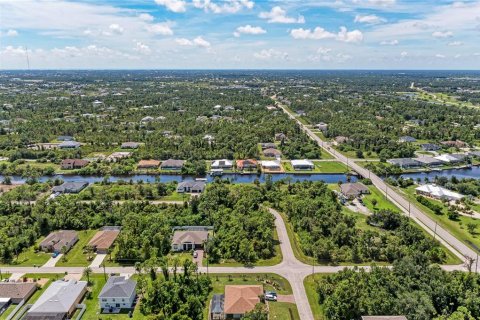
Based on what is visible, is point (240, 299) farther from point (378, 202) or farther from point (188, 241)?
point (378, 202)

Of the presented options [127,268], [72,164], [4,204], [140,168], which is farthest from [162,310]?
[72,164]

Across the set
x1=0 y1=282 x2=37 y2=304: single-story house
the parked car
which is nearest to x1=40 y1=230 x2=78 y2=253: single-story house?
x1=0 y1=282 x2=37 y2=304: single-story house

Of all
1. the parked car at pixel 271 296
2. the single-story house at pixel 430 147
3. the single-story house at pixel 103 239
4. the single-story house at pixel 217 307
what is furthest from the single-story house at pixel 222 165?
the single-story house at pixel 430 147

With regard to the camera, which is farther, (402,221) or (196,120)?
(196,120)

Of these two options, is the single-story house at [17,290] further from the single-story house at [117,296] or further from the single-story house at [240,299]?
the single-story house at [240,299]

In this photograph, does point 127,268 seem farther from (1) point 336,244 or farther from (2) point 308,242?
(1) point 336,244
